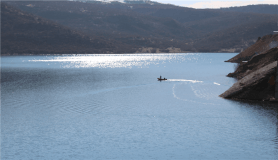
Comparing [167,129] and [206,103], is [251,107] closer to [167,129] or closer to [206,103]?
[206,103]

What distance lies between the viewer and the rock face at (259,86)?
37250 millimetres

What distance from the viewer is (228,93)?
1671 inches

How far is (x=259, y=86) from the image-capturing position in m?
38.4

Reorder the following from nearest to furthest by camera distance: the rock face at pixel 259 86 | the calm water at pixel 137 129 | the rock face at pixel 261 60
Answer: the calm water at pixel 137 129 < the rock face at pixel 259 86 < the rock face at pixel 261 60

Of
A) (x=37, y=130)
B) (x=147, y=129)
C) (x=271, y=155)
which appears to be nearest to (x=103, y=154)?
(x=147, y=129)

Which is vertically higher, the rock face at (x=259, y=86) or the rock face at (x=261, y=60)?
the rock face at (x=261, y=60)

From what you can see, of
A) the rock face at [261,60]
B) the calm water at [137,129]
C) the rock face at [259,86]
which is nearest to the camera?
the calm water at [137,129]

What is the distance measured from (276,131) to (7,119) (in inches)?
949

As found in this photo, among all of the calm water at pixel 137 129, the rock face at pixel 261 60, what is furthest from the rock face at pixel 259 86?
Answer: the rock face at pixel 261 60

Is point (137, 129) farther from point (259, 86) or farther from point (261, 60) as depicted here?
point (261, 60)

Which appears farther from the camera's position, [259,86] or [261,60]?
[261,60]

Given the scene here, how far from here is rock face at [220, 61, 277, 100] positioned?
37250mm

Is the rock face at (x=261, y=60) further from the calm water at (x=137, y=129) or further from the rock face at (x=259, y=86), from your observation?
the calm water at (x=137, y=129)

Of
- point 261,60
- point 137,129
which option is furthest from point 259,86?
point 261,60
